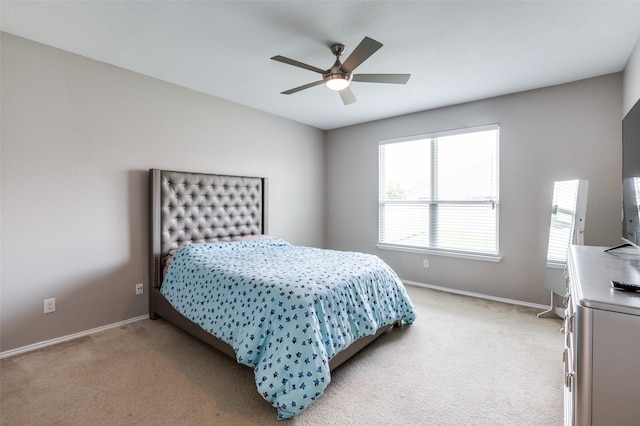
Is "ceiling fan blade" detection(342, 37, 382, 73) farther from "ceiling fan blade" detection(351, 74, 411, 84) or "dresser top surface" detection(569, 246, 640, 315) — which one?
"dresser top surface" detection(569, 246, 640, 315)

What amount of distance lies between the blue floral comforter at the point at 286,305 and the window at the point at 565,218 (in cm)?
162

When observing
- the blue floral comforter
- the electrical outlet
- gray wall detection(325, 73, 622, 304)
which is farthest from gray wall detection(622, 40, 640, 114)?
the electrical outlet

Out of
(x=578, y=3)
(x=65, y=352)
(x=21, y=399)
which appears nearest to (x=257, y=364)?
(x=21, y=399)

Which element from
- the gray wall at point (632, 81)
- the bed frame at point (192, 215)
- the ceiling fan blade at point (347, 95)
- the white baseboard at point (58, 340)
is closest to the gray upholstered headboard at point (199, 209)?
the bed frame at point (192, 215)

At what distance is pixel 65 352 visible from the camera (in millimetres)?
2344

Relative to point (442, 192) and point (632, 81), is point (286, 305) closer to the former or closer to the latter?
point (442, 192)

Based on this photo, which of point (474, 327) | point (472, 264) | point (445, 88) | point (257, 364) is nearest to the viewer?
point (257, 364)

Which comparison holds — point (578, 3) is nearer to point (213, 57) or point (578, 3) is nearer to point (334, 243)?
point (213, 57)

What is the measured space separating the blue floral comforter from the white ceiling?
69.0 inches

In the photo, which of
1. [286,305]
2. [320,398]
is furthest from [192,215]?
[320,398]

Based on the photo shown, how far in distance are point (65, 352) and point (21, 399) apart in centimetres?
58

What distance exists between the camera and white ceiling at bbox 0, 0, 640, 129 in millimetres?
1944

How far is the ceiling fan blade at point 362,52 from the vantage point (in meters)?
1.80

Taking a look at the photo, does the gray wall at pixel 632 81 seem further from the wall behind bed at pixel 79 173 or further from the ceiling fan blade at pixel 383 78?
the wall behind bed at pixel 79 173
